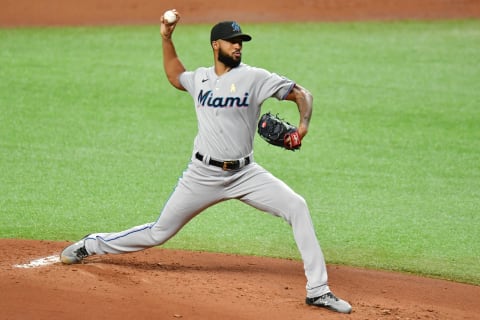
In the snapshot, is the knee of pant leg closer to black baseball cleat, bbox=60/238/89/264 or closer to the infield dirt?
the infield dirt

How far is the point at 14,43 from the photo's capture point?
47.1 ft

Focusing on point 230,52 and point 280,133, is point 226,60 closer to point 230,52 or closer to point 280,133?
point 230,52

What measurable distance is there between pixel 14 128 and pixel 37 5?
461 cm

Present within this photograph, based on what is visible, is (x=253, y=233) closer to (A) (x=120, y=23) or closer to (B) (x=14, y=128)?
(B) (x=14, y=128)

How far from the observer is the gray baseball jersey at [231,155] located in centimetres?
659

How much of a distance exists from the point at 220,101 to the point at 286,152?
14.1ft

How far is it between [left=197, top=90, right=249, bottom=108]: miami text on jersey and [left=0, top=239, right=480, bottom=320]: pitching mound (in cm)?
130

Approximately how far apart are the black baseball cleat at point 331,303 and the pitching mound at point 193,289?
0.04 meters

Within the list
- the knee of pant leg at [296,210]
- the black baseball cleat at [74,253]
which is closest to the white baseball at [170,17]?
the knee of pant leg at [296,210]

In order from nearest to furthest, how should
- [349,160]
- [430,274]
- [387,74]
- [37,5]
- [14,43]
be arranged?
[430,274]
[349,160]
[387,74]
[14,43]
[37,5]

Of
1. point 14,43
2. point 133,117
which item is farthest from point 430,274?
point 14,43

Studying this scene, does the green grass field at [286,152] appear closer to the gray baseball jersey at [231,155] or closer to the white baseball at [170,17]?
the gray baseball jersey at [231,155]

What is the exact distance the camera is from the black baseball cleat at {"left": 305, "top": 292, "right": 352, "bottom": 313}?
20.8 ft

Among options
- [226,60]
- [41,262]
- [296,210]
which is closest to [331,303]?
[296,210]
